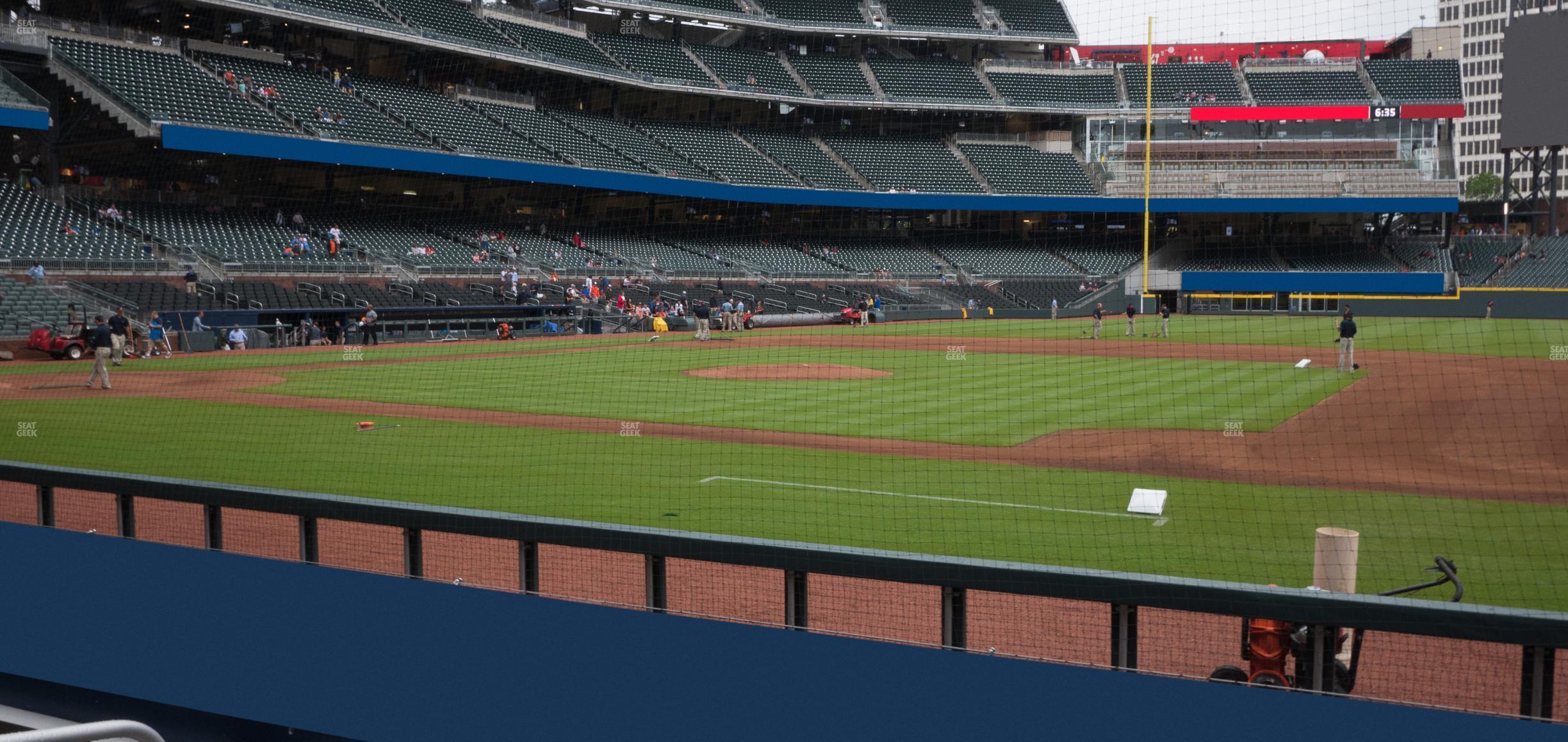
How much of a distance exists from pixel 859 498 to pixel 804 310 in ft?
112

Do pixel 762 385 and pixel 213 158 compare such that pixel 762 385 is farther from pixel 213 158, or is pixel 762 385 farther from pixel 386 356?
pixel 213 158

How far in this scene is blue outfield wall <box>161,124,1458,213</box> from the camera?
37375 millimetres

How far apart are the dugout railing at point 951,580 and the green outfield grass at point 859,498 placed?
247cm

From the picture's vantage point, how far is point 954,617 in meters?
4.60

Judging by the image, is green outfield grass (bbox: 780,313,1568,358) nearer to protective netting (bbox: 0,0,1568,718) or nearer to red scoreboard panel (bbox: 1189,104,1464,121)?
protective netting (bbox: 0,0,1568,718)

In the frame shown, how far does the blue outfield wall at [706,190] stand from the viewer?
37.4m

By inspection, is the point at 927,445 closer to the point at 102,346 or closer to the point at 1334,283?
the point at 102,346

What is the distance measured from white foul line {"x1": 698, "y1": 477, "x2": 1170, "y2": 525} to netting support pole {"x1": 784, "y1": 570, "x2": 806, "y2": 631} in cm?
577

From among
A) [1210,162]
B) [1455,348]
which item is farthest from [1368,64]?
[1455,348]

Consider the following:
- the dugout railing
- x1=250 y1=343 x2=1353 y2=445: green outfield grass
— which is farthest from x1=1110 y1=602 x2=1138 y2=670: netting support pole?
x1=250 y1=343 x2=1353 y2=445: green outfield grass

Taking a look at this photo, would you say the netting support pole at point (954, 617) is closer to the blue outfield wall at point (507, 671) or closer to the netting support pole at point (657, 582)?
the blue outfield wall at point (507, 671)

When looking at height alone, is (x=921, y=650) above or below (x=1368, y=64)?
below

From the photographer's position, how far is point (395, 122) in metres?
43.1

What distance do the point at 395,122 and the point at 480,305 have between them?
40.8 feet
